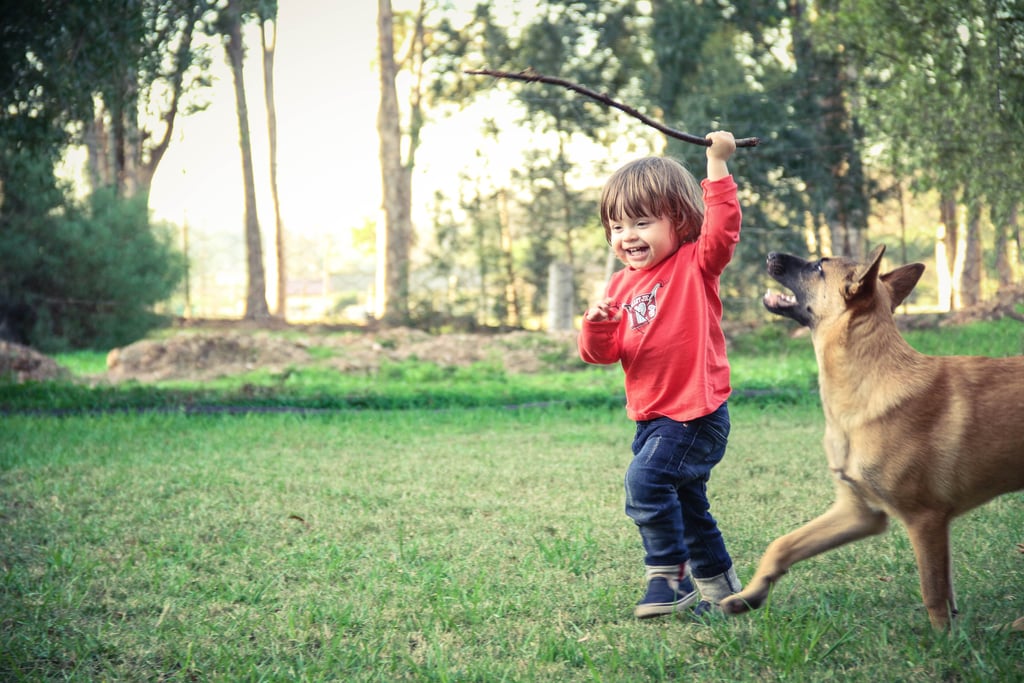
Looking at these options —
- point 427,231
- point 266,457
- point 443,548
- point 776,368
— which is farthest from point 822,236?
point 443,548

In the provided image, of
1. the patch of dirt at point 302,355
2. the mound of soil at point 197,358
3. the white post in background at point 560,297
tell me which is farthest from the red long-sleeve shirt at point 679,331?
the white post in background at point 560,297

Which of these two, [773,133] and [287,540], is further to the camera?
[773,133]

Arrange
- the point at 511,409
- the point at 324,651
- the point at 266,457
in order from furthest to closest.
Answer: the point at 511,409 → the point at 266,457 → the point at 324,651

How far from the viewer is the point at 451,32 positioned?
24.7 metres

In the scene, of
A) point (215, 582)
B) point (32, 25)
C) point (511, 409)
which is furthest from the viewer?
point (511, 409)

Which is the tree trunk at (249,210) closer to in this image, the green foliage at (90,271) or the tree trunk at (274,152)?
the tree trunk at (274,152)

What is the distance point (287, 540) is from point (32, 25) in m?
6.63

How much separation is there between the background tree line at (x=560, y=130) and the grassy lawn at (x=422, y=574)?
4.30 meters

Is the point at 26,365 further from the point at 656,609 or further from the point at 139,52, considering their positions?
the point at 656,609

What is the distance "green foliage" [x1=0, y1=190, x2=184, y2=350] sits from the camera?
17875 mm

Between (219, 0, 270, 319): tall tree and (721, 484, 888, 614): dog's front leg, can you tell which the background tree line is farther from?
(721, 484, 888, 614): dog's front leg

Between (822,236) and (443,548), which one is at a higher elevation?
(822,236)

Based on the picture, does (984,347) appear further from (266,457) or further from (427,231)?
(427,231)

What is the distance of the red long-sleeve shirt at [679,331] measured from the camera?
3863mm
